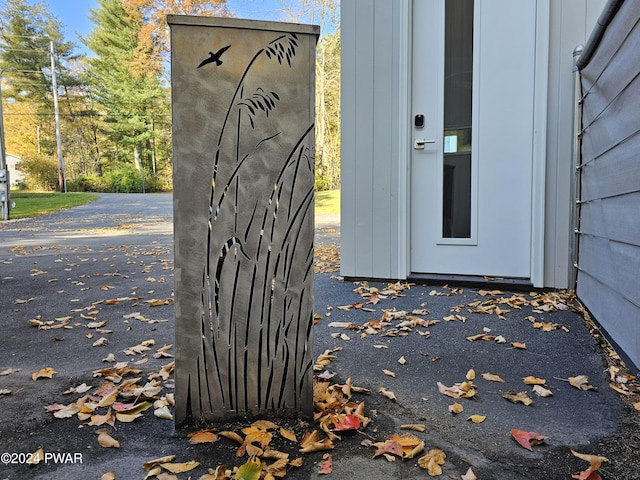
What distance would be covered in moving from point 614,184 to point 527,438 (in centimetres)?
126

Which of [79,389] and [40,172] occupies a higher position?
[40,172]

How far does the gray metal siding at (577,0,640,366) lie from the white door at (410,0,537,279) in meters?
0.51

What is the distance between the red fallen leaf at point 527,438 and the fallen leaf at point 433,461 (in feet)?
0.76

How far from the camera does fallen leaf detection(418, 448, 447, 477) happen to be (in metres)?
1.05

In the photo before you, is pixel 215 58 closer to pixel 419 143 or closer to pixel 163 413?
pixel 163 413

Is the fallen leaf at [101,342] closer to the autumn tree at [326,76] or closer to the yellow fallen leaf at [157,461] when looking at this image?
the yellow fallen leaf at [157,461]

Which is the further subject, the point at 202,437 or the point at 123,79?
the point at 123,79

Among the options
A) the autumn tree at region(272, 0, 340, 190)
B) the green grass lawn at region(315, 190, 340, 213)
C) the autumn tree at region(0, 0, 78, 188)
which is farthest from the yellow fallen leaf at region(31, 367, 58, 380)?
the autumn tree at region(0, 0, 78, 188)

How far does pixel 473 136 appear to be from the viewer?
10.1ft

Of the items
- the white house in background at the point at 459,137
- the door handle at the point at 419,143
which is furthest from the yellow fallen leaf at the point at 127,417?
the door handle at the point at 419,143

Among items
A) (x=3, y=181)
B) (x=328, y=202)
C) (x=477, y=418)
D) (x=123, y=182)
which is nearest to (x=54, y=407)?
(x=477, y=418)

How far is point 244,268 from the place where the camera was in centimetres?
123

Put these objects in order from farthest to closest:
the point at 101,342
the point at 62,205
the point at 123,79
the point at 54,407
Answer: the point at 123,79
the point at 62,205
the point at 101,342
the point at 54,407

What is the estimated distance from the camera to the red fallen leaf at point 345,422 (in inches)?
48.8
